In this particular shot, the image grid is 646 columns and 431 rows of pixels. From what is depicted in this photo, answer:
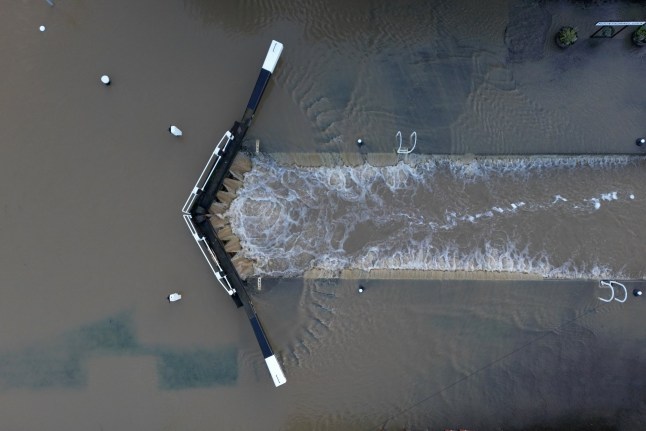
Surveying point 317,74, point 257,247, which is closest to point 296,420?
point 257,247

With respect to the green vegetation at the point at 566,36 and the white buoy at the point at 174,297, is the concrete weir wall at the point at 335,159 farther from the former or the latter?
the green vegetation at the point at 566,36

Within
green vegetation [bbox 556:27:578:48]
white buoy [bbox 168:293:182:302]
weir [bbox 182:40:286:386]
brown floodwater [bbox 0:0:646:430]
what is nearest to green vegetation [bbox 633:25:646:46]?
brown floodwater [bbox 0:0:646:430]

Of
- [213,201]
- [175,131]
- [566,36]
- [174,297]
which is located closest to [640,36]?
[566,36]

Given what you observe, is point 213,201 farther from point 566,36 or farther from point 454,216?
point 566,36

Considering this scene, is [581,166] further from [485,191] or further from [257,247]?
[257,247]

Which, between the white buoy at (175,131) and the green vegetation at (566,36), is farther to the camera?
the green vegetation at (566,36)

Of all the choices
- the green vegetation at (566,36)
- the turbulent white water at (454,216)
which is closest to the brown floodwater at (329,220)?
the turbulent white water at (454,216)
